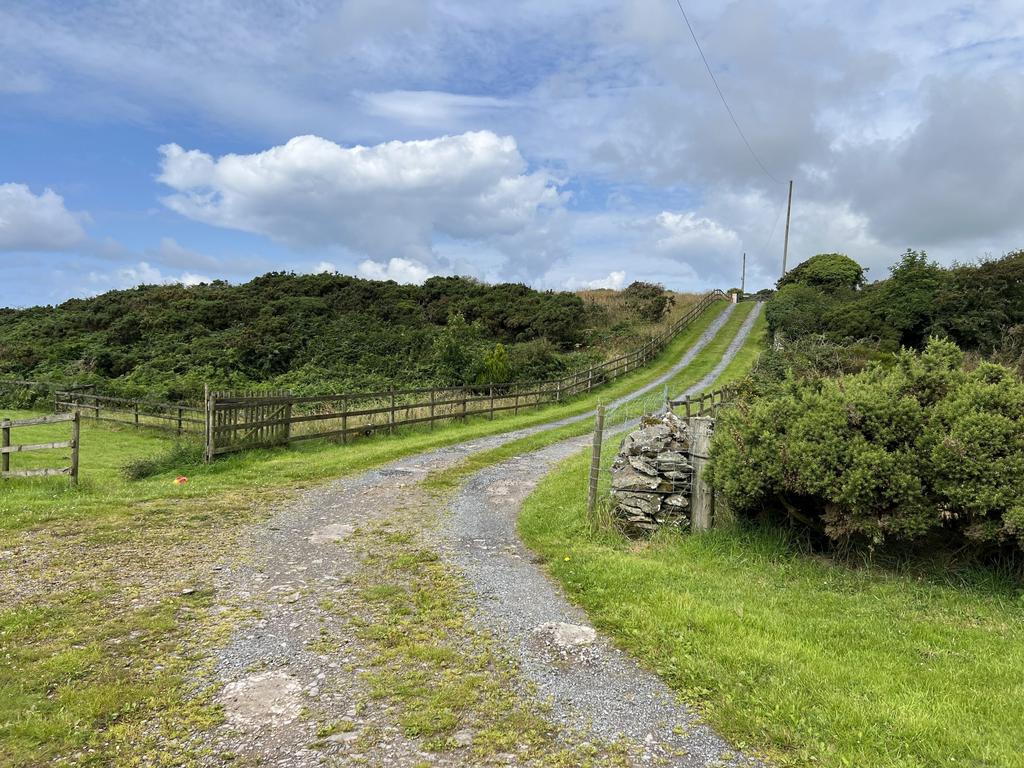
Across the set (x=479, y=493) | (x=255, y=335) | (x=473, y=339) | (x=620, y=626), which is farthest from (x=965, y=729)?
(x=255, y=335)

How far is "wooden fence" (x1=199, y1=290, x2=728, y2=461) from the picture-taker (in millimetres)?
12305

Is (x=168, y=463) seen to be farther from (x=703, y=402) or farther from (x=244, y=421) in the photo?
(x=703, y=402)

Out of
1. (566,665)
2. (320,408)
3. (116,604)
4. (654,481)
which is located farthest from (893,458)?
(320,408)

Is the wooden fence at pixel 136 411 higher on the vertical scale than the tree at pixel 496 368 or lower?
lower

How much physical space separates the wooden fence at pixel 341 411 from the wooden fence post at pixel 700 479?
366 inches

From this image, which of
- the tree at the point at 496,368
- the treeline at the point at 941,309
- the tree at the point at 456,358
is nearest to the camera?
the treeline at the point at 941,309

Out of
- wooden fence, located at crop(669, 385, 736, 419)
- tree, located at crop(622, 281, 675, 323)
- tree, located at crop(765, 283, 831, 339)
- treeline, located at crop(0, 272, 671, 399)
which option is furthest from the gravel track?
tree, located at crop(622, 281, 675, 323)

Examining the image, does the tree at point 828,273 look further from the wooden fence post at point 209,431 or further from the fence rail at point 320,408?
the wooden fence post at point 209,431

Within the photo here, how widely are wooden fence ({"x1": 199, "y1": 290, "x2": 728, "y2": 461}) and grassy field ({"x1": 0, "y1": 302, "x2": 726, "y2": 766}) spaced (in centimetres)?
106

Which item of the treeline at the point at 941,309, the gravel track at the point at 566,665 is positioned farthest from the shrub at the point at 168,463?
the treeline at the point at 941,309

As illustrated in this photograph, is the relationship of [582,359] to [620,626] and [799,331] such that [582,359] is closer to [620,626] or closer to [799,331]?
[799,331]

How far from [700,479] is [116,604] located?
229 inches

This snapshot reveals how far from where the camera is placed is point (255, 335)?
1441 inches

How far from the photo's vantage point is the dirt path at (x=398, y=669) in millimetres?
3227
